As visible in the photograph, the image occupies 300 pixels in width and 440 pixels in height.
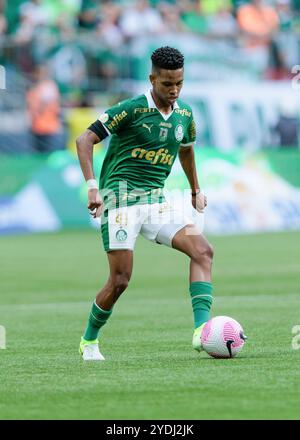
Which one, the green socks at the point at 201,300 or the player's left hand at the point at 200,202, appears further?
the player's left hand at the point at 200,202

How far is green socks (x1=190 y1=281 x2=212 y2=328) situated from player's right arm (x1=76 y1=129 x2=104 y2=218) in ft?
3.31

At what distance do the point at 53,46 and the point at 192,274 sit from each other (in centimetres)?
1854

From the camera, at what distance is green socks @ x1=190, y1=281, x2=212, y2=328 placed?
395 inches

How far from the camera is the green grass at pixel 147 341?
7664 mm

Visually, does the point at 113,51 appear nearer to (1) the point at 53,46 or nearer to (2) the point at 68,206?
(1) the point at 53,46

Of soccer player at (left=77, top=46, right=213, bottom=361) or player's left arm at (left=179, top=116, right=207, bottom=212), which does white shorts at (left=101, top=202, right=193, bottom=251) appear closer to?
soccer player at (left=77, top=46, right=213, bottom=361)

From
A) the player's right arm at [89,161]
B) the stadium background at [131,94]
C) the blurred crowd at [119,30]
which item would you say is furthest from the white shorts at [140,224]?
the blurred crowd at [119,30]

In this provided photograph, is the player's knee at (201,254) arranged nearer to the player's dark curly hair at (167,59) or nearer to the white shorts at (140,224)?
the white shorts at (140,224)

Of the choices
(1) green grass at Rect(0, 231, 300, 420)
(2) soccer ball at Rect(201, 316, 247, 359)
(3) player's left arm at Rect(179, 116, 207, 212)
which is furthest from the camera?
(3) player's left arm at Rect(179, 116, 207, 212)

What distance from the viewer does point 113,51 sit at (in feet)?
93.7

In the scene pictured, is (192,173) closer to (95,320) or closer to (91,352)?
(95,320)
